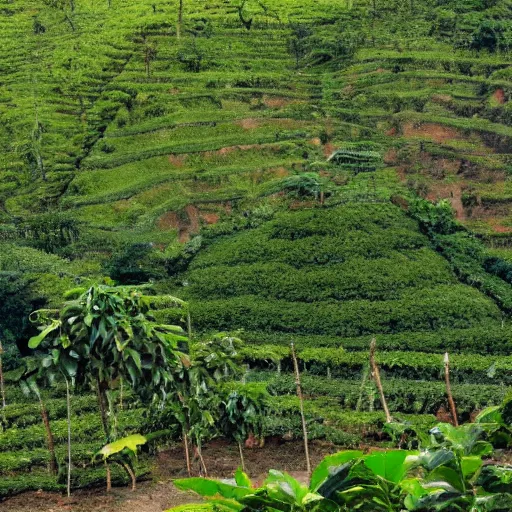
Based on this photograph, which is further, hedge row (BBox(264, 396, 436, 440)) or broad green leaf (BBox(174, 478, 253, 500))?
hedge row (BBox(264, 396, 436, 440))

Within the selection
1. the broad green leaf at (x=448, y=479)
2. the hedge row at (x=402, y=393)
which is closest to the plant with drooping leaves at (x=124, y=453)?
the hedge row at (x=402, y=393)

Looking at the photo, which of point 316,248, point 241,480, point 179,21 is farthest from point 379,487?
point 179,21

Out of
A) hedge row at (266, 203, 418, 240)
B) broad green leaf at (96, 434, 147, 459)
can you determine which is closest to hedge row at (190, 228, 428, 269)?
hedge row at (266, 203, 418, 240)

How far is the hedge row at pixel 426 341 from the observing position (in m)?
29.5

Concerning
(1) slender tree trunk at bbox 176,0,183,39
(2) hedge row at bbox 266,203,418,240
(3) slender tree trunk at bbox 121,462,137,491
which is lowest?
(2) hedge row at bbox 266,203,418,240

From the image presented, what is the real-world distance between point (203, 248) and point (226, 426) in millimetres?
17068

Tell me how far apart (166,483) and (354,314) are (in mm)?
13683

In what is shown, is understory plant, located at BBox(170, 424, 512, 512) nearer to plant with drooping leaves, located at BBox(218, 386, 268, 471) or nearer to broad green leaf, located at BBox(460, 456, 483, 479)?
broad green leaf, located at BBox(460, 456, 483, 479)

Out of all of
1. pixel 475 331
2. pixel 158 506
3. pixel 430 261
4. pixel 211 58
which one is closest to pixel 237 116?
pixel 211 58

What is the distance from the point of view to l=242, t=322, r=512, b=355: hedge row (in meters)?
Answer: 29.5

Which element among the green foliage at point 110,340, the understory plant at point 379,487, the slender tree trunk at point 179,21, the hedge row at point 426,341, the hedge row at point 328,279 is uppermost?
the understory plant at point 379,487

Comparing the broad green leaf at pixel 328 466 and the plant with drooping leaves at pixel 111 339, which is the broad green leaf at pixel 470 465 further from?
the plant with drooping leaves at pixel 111 339

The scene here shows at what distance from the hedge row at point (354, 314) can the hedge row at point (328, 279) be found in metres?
0.43

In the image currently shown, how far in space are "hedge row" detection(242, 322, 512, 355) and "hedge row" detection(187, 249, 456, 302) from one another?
208 centimetres
